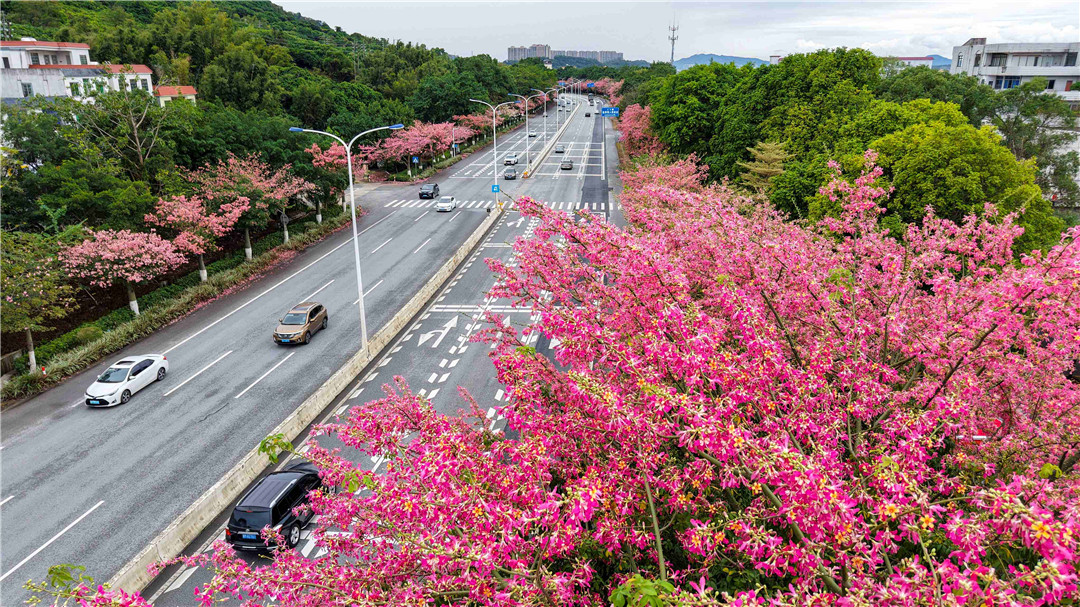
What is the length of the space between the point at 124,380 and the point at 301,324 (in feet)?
25.1

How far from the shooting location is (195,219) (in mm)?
34406

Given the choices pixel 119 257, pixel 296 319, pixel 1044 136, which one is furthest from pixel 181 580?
pixel 1044 136

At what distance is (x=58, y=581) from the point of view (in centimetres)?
648

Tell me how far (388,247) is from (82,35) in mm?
69351

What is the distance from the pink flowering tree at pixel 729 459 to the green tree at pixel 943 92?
145ft

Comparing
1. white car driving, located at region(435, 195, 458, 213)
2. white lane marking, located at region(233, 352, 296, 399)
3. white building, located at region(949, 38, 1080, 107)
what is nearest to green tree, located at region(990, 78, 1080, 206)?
white building, located at region(949, 38, 1080, 107)

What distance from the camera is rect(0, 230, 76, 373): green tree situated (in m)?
24.2

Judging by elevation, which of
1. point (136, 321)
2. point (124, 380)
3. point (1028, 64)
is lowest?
point (124, 380)

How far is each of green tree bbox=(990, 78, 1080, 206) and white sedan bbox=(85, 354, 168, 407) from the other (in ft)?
172

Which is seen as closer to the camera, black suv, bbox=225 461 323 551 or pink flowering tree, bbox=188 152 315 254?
black suv, bbox=225 461 323 551

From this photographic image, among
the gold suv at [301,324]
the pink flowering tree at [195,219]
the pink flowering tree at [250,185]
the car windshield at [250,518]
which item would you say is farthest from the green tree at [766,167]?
the pink flowering tree at [195,219]

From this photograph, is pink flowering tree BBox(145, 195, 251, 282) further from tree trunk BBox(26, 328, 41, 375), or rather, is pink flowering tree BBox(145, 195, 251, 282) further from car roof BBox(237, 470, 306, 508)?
car roof BBox(237, 470, 306, 508)

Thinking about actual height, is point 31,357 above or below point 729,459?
below

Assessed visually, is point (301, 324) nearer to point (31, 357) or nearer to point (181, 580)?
point (31, 357)
